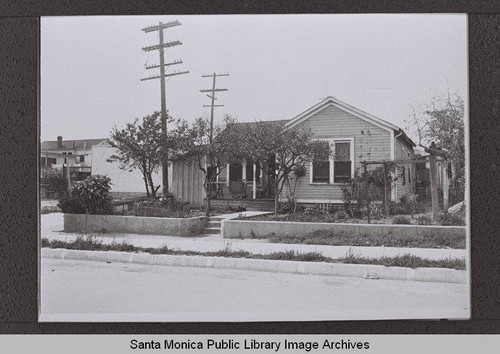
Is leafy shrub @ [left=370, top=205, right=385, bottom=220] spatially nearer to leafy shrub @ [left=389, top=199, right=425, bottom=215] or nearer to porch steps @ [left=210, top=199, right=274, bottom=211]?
leafy shrub @ [left=389, top=199, right=425, bottom=215]

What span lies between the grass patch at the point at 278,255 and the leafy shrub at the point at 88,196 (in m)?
0.47

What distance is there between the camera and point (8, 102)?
18.7 ft

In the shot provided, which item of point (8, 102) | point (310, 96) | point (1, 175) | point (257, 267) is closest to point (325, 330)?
point (257, 267)

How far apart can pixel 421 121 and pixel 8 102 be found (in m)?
4.95

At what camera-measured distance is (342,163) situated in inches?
267

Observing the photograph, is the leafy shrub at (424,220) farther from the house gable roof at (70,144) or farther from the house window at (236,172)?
the house gable roof at (70,144)

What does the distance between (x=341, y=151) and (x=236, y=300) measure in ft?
8.08

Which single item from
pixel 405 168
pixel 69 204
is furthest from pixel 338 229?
pixel 69 204

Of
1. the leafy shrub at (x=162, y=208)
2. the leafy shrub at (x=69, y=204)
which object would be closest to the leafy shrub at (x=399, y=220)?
the leafy shrub at (x=162, y=208)

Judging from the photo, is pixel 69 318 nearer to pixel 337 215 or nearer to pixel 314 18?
pixel 337 215

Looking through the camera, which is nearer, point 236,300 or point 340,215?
point 236,300

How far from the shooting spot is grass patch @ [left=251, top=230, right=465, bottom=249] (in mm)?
6473

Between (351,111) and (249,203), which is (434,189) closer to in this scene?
(351,111)

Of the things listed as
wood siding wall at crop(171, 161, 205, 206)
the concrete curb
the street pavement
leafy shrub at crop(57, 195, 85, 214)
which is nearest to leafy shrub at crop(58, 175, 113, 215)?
leafy shrub at crop(57, 195, 85, 214)
